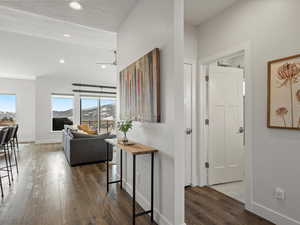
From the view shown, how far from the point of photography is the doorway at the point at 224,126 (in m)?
3.08

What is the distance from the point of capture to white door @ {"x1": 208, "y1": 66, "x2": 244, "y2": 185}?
10.1 ft

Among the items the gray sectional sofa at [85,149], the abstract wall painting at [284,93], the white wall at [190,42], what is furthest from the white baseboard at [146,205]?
the white wall at [190,42]

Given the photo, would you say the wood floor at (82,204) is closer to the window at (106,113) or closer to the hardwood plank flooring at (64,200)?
the hardwood plank flooring at (64,200)

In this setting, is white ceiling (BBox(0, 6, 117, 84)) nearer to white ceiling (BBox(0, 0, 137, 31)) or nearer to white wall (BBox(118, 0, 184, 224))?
white ceiling (BBox(0, 0, 137, 31))

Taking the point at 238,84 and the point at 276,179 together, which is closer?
the point at 276,179

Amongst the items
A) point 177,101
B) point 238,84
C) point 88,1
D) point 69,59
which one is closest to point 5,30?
point 69,59

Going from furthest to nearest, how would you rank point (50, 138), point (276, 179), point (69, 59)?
point (50, 138) < point (69, 59) < point (276, 179)

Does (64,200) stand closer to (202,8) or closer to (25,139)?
(202,8)

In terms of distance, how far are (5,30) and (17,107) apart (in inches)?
183

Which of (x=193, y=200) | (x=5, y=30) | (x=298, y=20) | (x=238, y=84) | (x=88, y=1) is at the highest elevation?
(x=5, y=30)

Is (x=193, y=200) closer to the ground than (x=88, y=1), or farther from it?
closer to the ground

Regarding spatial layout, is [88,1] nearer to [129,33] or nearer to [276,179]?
[129,33]

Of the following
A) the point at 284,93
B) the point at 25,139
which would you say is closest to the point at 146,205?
the point at 284,93

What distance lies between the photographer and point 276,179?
6.46 feet
